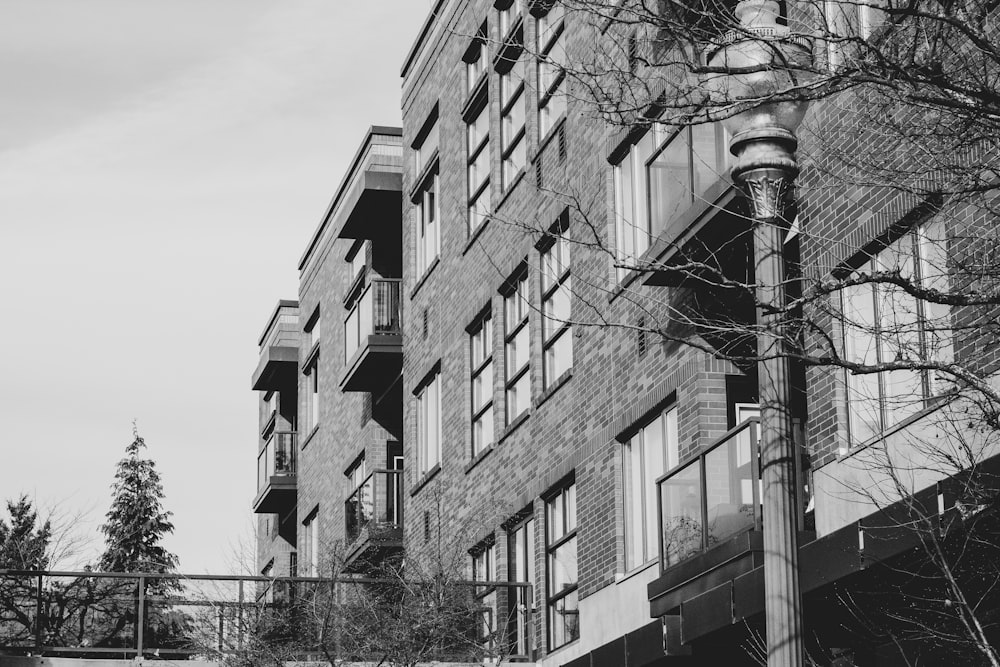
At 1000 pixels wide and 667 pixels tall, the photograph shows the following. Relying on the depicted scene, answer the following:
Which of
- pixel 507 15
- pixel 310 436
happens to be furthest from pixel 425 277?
pixel 310 436

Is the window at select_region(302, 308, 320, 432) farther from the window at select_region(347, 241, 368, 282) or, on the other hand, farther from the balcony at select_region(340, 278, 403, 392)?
the balcony at select_region(340, 278, 403, 392)

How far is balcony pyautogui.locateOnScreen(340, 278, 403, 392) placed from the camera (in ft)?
106

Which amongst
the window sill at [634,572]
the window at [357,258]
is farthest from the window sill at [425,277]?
the window sill at [634,572]

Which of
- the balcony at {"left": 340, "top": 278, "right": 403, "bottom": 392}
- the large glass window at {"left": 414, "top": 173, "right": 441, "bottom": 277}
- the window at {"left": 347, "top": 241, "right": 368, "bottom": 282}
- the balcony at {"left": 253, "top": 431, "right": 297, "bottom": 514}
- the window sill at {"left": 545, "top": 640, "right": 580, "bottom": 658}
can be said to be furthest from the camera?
the balcony at {"left": 253, "top": 431, "right": 297, "bottom": 514}

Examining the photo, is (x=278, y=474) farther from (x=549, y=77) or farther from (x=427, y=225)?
(x=549, y=77)

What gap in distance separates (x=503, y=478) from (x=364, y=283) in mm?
10834

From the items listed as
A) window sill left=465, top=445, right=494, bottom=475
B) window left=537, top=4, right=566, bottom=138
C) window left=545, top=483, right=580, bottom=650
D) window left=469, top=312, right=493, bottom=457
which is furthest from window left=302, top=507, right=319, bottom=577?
window left=537, top=4, right=566, bottom=138

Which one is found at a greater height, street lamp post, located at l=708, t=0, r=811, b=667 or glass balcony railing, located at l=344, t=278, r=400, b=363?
glass balcony railing, located at l=344, t=278, r=400, b=363

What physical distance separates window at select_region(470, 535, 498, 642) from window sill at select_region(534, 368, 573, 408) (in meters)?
2.94

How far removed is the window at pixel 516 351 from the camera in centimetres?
2525

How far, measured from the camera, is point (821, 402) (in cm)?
1517

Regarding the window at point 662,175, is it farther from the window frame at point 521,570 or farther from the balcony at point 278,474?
the balcony at point 278,474

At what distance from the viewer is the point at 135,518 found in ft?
208

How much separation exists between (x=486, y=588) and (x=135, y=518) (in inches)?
1579
